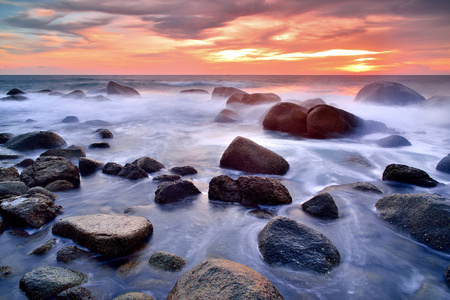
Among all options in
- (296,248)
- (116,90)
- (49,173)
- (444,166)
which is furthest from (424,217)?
(116,90)

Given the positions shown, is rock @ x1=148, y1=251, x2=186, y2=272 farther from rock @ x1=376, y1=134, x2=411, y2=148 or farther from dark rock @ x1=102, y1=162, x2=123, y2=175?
rock @ x1=376, y1=134, x2=411, y2=148

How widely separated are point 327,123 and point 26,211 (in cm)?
738

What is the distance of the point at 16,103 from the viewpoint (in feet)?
54.6

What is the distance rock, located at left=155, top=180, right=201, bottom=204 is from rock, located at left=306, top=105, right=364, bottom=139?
17.2 ft

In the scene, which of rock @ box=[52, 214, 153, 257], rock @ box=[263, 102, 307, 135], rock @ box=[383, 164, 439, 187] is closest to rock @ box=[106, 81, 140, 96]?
rock @ box=[263, 102, 307, 135]

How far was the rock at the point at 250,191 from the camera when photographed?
3801 mm

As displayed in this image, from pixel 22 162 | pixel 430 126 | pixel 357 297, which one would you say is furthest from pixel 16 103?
pixel 430 126

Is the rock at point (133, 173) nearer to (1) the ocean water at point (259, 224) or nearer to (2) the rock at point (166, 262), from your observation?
(1) the ocean water at point (259, 224)

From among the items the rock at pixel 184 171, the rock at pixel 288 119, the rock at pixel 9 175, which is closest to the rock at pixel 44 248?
the rock at pixel 9 175

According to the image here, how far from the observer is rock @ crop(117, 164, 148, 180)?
4.89m

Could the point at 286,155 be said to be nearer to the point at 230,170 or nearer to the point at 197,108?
the point at 230,170

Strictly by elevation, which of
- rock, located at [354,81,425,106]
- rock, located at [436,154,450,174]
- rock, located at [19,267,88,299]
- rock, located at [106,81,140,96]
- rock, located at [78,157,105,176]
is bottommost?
rock, located at [78,157,105,176]

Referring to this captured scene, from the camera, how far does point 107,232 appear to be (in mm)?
2678

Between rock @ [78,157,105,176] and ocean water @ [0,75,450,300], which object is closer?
ocean water @ [0,75,450,300]
